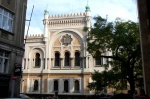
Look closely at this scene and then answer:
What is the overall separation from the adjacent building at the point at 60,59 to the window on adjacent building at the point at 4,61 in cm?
1908

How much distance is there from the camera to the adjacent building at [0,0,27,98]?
16.5 metres

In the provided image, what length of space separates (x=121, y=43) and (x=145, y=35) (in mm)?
4486

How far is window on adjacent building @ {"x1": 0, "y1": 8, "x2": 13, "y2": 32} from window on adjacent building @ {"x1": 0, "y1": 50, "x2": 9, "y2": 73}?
6.56ft

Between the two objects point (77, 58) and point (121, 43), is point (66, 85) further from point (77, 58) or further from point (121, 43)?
point (121, 43)

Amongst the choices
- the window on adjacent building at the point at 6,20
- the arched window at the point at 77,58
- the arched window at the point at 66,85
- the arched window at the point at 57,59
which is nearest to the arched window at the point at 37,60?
the arched window at the point at 57,59

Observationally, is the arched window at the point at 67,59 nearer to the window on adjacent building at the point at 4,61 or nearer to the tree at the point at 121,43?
the tree at the point at 121,43

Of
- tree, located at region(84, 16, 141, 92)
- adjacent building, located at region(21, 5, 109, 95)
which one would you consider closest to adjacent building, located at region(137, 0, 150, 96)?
tree, located at region(84, 16, 141, 92)

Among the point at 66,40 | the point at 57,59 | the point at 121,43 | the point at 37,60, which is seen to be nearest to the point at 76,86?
the point at 57,59

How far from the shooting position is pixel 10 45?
17219mm

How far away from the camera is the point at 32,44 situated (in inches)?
1543

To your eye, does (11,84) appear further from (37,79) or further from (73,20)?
(73,20)

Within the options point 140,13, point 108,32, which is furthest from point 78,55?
point 140,13

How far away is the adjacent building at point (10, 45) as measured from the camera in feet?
54.0

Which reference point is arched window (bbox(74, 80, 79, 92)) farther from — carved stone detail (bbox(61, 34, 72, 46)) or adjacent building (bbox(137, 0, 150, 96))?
adjacent building (bbox(137, 0, 150, 96))
